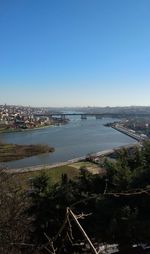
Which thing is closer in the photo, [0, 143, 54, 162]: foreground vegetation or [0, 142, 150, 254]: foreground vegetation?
[0, 142, 150, 254]: foreground vegetation

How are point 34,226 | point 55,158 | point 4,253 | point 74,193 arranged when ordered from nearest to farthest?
point 4,253 < point 34,226 < point 74,193 < point 55,158

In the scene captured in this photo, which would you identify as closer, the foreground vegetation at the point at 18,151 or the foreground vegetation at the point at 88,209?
the foreground vegetation at the point at 88,209

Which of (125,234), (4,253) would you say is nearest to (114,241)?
(125,234)

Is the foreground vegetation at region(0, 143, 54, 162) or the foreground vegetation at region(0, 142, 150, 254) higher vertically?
the foreground vegetation at region(0, 142, 150, 254)

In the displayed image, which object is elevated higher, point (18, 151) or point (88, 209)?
point (88, 209)

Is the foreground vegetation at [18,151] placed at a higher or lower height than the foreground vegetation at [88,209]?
lower

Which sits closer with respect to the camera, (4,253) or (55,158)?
(4,253)

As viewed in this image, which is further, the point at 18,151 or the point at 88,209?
the point at 18,151

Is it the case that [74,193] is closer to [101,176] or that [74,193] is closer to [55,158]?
[101,176]
